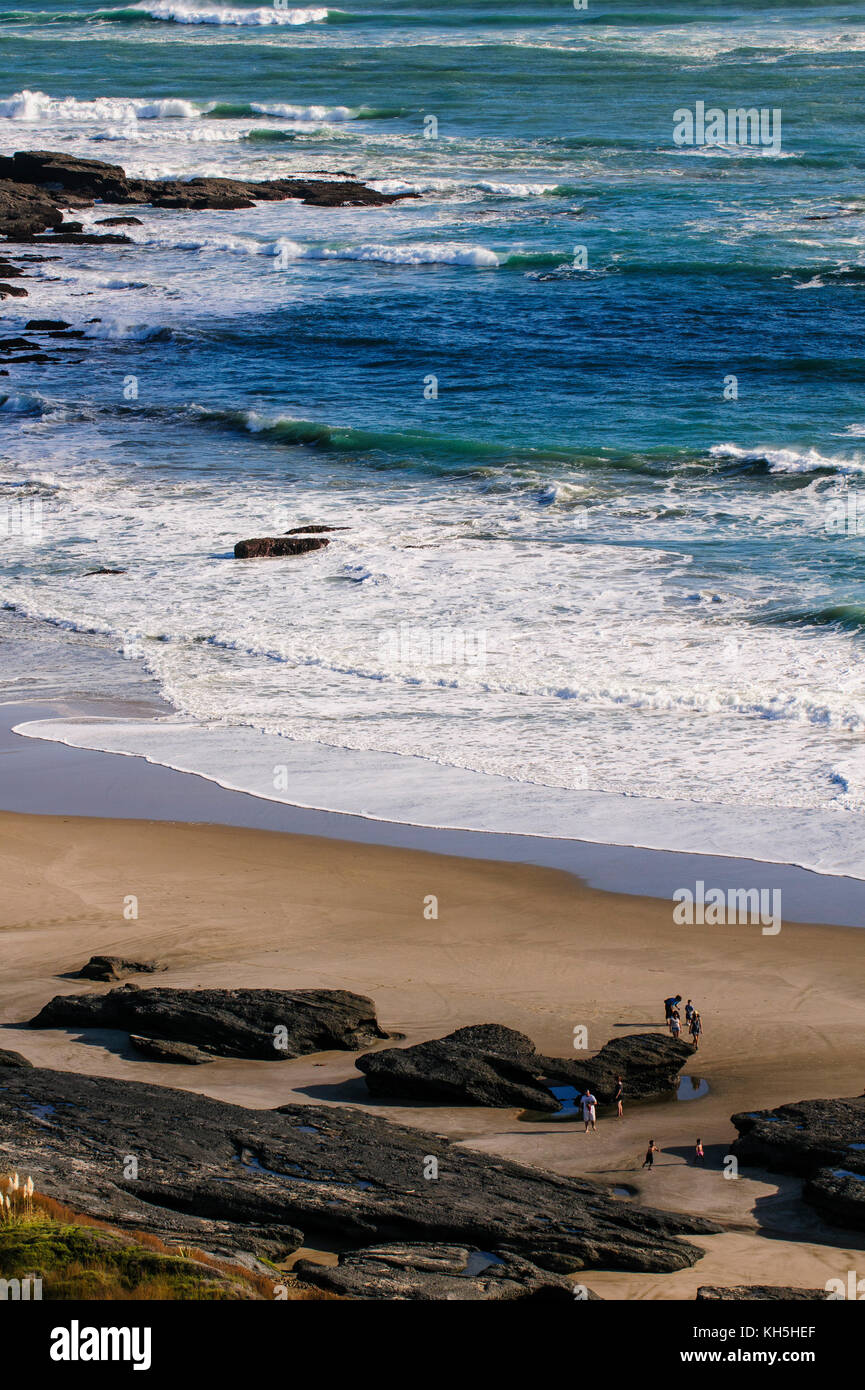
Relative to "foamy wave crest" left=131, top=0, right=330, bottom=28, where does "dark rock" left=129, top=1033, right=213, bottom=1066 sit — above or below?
below

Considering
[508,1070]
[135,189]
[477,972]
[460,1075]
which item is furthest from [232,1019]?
[135,189]

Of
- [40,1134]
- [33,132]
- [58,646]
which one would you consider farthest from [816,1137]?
[33,132]

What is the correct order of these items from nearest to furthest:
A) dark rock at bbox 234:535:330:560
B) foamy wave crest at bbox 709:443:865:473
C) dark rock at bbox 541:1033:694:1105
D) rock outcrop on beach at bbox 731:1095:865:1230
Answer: rock outcrop on beach at bbox 731:1095:865:1230 < dark rock at bbox 541:1033:694:1105 < dark rock at bbox 234:535:330:560 < foamy wave crest at bbox 709:443:865:473

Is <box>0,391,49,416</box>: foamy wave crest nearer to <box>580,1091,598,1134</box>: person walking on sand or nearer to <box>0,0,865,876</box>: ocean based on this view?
<box>0,0,865,876</box>: ocean

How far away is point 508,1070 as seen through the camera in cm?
1109

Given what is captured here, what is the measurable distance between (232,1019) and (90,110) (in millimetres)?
68925

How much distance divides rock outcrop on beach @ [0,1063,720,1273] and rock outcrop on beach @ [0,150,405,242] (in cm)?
4903

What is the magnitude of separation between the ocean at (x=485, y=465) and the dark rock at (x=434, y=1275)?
7.78 meters

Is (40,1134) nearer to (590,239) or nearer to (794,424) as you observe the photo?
(794,424)

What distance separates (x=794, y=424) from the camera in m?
31.6

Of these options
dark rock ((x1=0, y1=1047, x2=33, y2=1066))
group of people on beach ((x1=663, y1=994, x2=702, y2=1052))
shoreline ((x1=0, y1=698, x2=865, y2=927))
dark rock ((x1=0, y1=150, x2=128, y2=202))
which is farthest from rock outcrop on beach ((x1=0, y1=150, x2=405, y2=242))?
dark rock ((x1=0, y1=1047, x2=33, y2=1066))

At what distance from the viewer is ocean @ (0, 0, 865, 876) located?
59.4 ft
